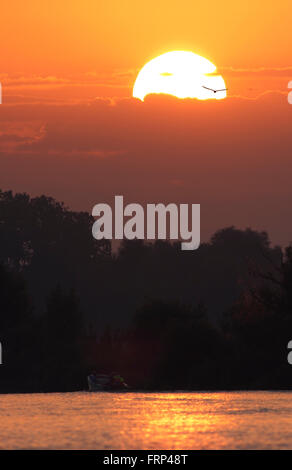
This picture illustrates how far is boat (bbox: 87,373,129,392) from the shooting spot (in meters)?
97.2

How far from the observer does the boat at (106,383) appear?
3829 inches

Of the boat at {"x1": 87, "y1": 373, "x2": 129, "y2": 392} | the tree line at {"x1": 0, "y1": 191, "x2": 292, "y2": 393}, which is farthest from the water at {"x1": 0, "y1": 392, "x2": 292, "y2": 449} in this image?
the tree line at {"x1": 0, "y1": 191, "x2": 292, "y2": 393}

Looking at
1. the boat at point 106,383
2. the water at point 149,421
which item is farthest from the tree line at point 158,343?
the water at point 149,421

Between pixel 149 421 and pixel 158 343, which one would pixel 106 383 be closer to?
pixel 158 343

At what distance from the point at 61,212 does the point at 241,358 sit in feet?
296

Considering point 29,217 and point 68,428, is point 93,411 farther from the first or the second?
point 29,217

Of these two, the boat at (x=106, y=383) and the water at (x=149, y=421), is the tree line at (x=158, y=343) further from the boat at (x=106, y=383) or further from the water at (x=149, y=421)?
the water at (x=149, y=421)

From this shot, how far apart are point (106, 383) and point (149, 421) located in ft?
85.2

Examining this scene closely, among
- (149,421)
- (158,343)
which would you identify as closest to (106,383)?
(158,343)

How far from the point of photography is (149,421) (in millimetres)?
72062

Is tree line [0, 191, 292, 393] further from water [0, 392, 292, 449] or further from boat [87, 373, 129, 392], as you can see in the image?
water [0, 392, 292, 449]

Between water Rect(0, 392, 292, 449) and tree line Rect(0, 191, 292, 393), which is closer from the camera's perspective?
water Rect(0, 392, 292, 449)

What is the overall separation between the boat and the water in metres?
2.39
